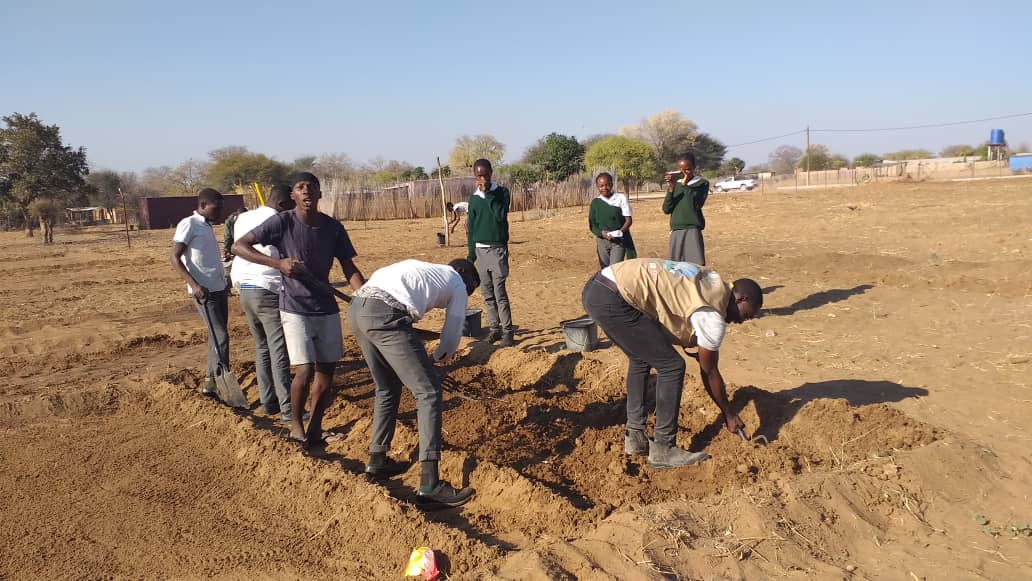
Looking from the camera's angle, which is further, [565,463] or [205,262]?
[205,262]

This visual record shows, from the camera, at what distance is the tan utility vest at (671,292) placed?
13.3 ft

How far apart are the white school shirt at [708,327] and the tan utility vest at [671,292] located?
3cm

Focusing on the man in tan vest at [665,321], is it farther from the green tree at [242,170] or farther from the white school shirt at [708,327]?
the green tree at [242,170]

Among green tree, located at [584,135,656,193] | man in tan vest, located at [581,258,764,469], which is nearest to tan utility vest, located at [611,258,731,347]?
man in tan vest, located at [581,258,764,469]

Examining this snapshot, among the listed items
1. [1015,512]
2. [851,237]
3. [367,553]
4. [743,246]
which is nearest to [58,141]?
[743,246]

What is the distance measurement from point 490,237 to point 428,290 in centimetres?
318

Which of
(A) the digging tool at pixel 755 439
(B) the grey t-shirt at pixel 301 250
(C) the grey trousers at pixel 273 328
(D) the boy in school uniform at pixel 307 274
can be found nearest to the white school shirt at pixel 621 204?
(A) the digging tool at pixel 755 439

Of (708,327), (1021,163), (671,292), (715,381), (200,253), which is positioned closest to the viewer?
(708,327)

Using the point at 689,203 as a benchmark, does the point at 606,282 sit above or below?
below

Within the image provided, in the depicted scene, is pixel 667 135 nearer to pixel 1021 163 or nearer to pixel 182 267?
pixel 1021 163

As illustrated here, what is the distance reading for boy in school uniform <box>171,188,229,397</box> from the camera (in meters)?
5.70

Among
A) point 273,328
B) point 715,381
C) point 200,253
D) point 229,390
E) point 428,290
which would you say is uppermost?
point 200,253

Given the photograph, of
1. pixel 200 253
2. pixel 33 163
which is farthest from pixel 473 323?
pixel 33 163

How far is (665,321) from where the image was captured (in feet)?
13.8
